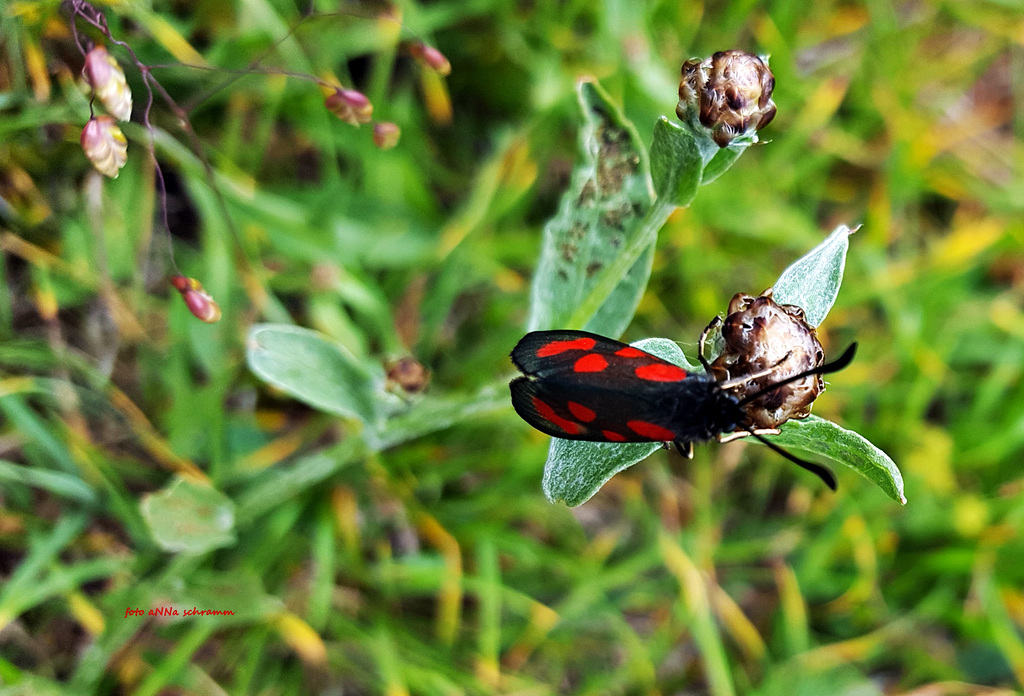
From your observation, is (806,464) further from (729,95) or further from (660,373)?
(729,95)

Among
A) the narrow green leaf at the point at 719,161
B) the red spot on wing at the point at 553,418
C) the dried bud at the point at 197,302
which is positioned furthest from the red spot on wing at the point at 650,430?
the dried bud at the point at 197,302

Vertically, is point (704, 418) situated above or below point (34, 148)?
above

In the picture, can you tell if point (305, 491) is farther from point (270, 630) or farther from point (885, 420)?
point (885, 420)

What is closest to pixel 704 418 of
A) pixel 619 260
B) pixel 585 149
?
pixel 619 260

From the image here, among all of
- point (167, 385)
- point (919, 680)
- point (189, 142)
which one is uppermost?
point (189, 142)

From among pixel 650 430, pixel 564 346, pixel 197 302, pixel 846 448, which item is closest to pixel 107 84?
pixel 197 302

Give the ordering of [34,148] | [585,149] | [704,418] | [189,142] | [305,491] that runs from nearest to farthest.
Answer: [704,418], [585,149], [34,148], [189,142], [305,491]

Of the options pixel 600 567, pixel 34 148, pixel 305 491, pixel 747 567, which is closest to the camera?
pixel 34 148
